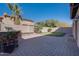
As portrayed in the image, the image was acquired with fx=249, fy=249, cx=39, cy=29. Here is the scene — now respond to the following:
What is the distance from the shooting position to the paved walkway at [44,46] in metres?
15.4

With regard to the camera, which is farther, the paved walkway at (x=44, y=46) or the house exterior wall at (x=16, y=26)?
the paved walkway at (x=44, y=46)

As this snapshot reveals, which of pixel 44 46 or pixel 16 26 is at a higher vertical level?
pixel 16 26

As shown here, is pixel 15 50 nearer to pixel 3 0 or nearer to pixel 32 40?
pixel 32 40

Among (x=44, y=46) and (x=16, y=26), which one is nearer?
(x=16, y=26)

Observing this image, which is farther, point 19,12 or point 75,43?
point 75,43

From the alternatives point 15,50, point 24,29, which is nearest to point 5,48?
point 15,50

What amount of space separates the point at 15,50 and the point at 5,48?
0.64 m

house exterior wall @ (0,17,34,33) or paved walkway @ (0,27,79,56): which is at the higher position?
house exterior wall @ (0,17,34,33)

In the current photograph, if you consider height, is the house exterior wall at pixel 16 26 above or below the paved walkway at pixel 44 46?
above

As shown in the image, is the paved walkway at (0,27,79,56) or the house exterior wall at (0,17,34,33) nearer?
the house exterior wall at (0,17,34,33)

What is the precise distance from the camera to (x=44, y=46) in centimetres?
1573

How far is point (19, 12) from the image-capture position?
1500 cm

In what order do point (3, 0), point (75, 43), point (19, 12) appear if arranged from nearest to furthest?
point (3, 0) < point (19, 12) < point (75, 43)

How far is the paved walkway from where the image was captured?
50.6 ft
